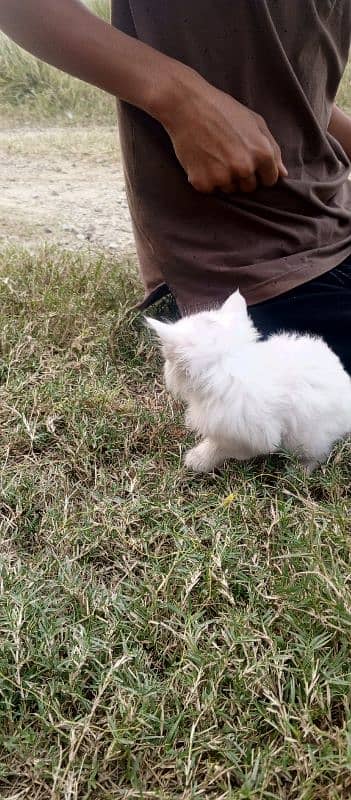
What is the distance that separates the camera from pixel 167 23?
1.58 meters

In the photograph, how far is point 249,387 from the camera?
1.54 m

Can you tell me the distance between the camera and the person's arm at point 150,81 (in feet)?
4.92

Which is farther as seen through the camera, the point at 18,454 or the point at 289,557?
the point at 18,454

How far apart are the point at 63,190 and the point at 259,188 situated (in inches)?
83.0

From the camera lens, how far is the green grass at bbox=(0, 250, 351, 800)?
1.08 m

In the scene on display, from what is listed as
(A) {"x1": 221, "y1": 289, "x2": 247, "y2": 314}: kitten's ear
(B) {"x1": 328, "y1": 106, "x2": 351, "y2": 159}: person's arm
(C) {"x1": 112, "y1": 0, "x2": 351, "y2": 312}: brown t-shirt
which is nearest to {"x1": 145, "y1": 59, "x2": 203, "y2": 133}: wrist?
(C) {"x1": 112, "y1": 0, "x2": 351, "y2": 312}: brown t-shirt

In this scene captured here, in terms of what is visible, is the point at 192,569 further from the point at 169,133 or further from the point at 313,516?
the point at 169,133

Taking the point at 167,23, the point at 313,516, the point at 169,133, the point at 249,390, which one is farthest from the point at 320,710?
the point at 167,23

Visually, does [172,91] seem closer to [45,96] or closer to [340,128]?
[340,128]

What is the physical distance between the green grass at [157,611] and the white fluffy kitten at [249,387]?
0.08 metres

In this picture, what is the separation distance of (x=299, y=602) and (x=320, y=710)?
0.21m

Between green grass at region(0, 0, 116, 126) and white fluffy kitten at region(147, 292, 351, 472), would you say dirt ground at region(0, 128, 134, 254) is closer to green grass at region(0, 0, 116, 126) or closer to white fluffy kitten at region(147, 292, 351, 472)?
green grass at region(0, 0, 116, 126)

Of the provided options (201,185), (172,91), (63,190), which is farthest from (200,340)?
(63,190)

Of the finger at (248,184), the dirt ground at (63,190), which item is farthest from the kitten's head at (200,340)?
the dirt ground at (63,190)
